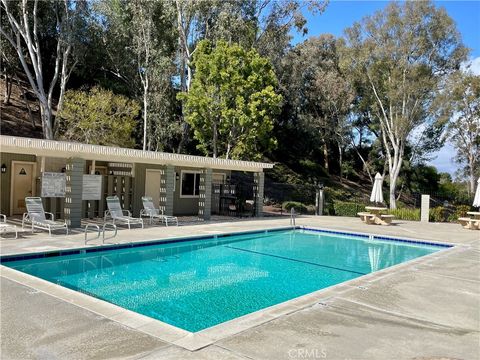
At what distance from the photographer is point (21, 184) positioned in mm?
14414

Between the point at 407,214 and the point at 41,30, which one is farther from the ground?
the point at 41,30

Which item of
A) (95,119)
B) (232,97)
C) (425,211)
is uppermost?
(232,97)

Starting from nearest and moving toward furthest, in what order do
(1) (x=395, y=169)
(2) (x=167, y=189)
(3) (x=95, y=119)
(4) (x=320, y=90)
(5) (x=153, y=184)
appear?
(2) (x=167, y=189) → (5) (x=153, y=184) → (3) (x=95, y=119) → (1) (x=395, y=169) → (4) (x=320, y=90)

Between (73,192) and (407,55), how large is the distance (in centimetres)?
2134

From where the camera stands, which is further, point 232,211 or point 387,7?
point 387,7

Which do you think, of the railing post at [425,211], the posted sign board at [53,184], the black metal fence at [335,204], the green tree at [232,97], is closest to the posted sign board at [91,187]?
the posted sign board at [53,184]

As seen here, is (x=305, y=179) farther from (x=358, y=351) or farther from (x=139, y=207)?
(x=358, y=351)

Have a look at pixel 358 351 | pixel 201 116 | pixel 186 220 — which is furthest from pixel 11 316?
pixel 201 116

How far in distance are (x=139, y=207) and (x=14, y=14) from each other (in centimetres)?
1668

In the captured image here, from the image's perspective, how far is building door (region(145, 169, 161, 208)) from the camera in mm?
16984

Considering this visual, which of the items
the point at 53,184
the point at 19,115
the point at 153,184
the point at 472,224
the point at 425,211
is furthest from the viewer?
the point at 19,115

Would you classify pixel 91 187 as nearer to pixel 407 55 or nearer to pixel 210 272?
pixel 210 272

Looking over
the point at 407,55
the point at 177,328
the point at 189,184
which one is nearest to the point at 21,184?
the point at 189,184

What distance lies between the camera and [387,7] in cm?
2544
